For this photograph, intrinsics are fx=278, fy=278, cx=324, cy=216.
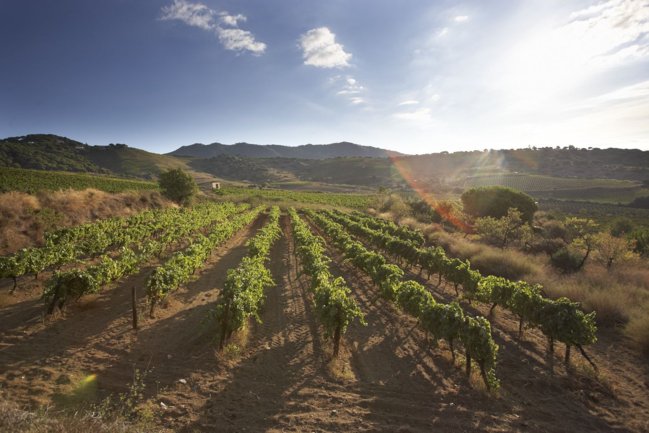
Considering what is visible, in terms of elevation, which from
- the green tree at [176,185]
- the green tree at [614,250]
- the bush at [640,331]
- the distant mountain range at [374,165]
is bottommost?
the bush at [640,331]

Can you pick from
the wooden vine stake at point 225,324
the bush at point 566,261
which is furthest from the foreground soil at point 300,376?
the bush at point 566,261

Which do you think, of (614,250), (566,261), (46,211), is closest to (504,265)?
(566,261)

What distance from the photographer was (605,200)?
2442 inches

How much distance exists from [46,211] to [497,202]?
45.7 metres

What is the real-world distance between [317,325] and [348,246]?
7844 mm

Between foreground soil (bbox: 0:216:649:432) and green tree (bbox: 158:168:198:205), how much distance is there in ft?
113

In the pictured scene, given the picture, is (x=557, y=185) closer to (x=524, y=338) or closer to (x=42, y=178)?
(x=524, y=338)

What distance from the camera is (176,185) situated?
42.8 m

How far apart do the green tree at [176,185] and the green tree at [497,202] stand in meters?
42.1

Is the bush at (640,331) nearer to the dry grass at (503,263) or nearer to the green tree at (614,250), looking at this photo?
the dry grass at (503,263)

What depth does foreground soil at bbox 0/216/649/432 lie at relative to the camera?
611cm

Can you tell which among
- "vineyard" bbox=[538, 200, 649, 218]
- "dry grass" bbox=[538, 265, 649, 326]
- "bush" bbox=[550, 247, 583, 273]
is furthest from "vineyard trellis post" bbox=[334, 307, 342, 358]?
"vineyard" bbox=[538, 200, 649, 218]

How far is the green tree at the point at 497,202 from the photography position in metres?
34.3

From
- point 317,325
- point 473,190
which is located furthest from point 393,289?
point 473,190
